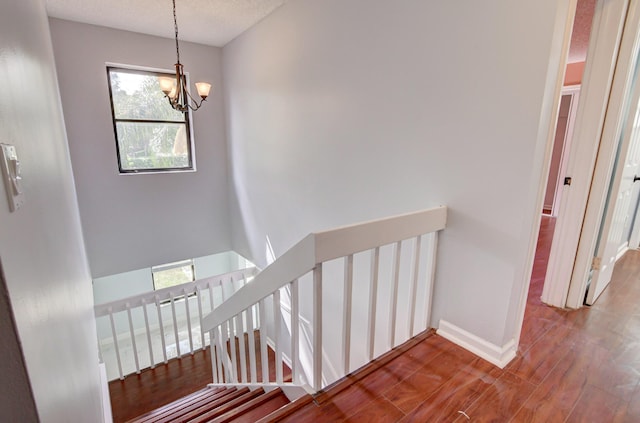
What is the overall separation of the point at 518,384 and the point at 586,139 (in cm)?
152

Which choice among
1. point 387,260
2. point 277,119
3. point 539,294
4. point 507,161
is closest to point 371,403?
point 387,260

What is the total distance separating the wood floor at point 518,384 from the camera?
1.38m

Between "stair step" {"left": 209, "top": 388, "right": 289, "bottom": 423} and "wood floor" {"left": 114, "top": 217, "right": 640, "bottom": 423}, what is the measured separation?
439 mm

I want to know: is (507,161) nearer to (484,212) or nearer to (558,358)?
(484,212)

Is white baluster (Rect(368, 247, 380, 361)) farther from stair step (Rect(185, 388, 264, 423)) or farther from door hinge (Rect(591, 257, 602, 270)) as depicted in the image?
door hinge (Rect(591, 257, 602, 270))

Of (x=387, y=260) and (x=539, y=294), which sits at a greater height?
(x=387, y=260)

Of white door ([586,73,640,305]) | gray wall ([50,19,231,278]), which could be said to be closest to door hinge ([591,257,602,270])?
white door ([586,73,640,305])

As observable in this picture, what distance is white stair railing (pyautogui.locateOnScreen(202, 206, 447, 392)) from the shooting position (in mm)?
1428

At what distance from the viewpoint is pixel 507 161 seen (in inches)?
60.1

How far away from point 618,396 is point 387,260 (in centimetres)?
135

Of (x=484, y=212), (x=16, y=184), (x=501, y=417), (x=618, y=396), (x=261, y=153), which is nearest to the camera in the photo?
(x=16, y=184)

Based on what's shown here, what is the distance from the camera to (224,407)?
210 cm

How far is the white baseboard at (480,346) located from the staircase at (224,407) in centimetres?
105

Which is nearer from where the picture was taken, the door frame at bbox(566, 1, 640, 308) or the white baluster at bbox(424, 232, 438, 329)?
the door frame at bbox(566, 1, 640, 308)
